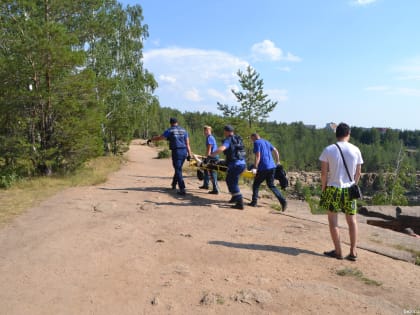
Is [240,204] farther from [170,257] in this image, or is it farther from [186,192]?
[170,257]

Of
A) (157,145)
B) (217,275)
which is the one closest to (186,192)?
(217,275)

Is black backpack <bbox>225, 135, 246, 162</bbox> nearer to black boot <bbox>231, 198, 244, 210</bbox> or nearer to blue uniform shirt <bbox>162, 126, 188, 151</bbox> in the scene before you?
black boot <bbox>231, 198, 244, 210</bbox>

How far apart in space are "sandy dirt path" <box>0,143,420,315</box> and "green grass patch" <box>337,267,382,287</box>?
1.9 inches

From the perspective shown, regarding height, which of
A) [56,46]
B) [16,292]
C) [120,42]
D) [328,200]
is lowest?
[16,292]

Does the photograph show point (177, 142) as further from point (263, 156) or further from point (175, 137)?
point (263, 156)

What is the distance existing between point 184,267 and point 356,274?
6.93 feet

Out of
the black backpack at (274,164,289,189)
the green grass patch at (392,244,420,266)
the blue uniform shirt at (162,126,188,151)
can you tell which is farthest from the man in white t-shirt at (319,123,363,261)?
the blue uniform shirt at (162,126,188,151)

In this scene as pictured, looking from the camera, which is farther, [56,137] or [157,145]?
[157,145]

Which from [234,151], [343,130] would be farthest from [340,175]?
[234,151]

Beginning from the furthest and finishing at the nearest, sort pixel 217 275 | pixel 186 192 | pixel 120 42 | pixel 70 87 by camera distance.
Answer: pixel 120 42, pixel 70 87, pixel 186 192, pixel 217 275

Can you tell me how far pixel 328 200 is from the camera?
487 centimetres

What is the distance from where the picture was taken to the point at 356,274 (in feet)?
14.4

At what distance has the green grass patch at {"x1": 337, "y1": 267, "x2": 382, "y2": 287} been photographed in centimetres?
416

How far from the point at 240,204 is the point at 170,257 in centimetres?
312
